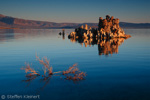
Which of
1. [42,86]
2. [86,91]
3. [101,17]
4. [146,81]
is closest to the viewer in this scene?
[86,91]

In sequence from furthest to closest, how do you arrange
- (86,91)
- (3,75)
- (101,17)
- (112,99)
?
(101,17), (3,75), (86,91), (112,99)

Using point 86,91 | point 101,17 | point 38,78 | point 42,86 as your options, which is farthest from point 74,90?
point 101,17

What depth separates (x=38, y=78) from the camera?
15.7 m

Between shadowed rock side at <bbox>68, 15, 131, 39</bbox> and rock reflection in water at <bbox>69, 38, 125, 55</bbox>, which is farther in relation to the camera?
shadowed rock side at <bbox>68, 15, 131, 39</bbox>

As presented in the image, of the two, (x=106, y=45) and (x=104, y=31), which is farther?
(x=104, y=31)

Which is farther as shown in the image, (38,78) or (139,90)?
(38,78)

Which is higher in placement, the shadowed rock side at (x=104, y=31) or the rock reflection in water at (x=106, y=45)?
the shadowed rock side at (x=104, y=31)

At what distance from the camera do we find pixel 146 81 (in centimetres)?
1498

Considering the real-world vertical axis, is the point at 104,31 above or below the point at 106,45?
above

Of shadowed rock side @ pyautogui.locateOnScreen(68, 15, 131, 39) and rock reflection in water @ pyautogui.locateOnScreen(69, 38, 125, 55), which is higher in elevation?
shadowed rock side @ pyautogui.locateOnScreen(68, 15, 131, 39)

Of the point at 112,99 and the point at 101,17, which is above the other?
the point at 101,17

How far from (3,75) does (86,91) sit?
9030 millimetres

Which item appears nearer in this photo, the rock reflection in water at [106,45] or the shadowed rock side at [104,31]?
the rock reflection in water at [106,45]

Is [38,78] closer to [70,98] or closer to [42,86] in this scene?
[42,86]
